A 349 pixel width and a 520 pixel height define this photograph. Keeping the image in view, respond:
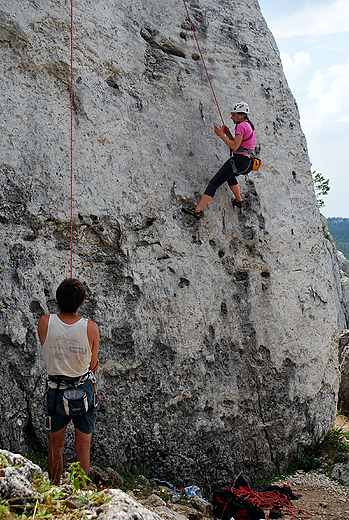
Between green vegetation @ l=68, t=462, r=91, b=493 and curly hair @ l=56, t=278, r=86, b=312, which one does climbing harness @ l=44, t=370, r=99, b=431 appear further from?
curly hair @ l=56, t=278, r=86, b=312

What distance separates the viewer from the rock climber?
109 inches

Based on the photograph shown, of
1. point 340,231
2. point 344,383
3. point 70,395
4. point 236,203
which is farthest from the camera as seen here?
point 340,231

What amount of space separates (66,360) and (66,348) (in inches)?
3.2

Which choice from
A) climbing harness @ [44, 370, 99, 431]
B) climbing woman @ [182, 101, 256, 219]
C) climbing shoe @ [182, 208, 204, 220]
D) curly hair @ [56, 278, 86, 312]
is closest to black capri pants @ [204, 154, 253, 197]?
climbing woman @ [182, 101, 256, 219]

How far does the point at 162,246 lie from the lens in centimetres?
479

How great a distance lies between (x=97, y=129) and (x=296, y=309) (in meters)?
3.39

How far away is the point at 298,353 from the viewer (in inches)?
211

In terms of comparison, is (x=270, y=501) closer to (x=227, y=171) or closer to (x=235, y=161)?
(x=227, y=171)

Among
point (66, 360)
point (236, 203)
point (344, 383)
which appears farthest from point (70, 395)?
point (344, 383)

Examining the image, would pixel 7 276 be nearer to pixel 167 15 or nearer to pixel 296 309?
pixel 296 309

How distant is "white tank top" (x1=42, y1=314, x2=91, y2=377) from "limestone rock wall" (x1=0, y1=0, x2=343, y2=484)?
1162 millimetres

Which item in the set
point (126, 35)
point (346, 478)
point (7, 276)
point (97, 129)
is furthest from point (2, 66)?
point (346, 478)

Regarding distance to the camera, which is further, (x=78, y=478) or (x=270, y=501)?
(x=270, y=501)

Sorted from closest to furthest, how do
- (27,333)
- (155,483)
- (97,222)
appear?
(27,333), (155,483), (97,222)
